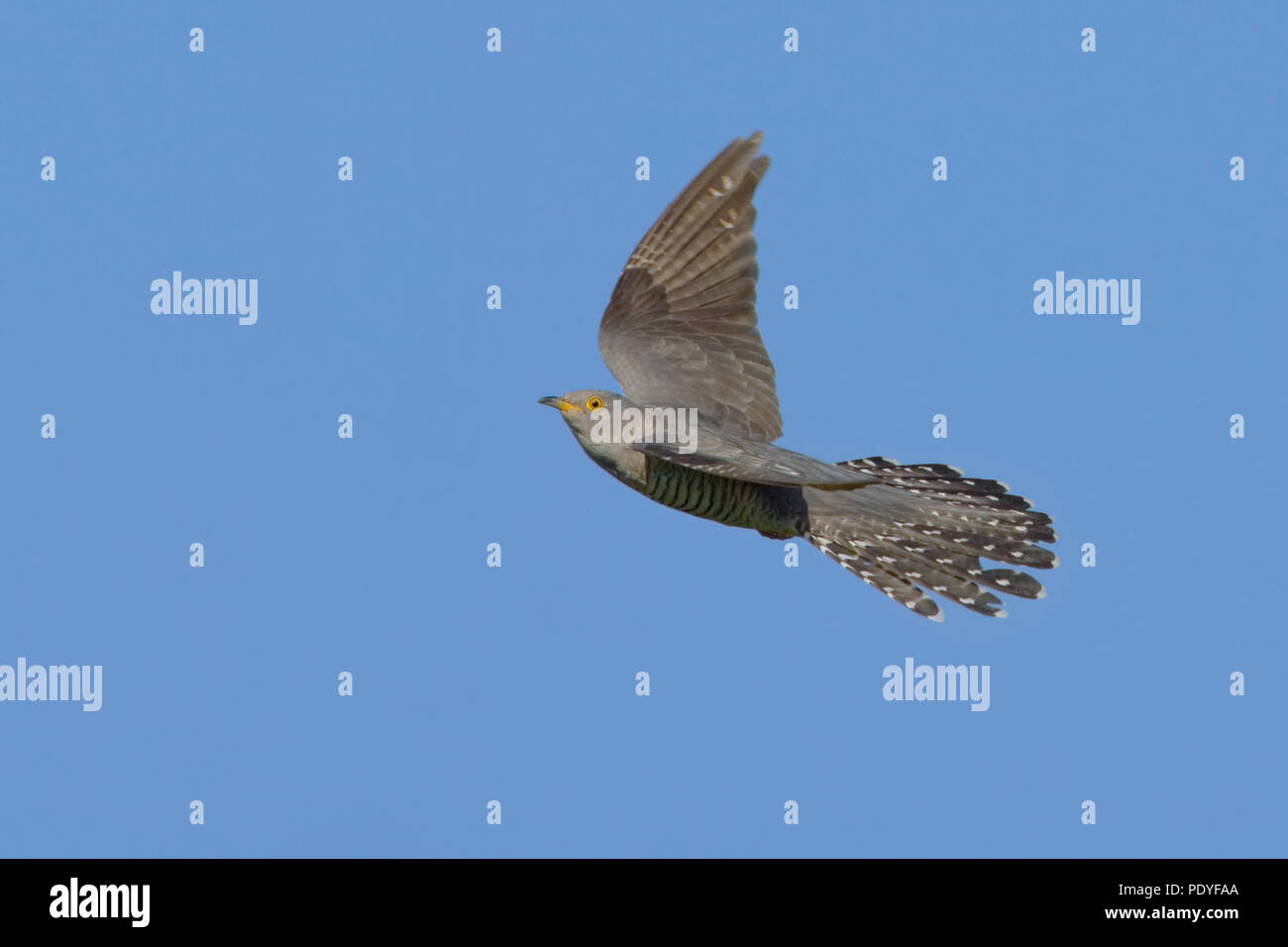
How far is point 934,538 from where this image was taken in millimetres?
11688

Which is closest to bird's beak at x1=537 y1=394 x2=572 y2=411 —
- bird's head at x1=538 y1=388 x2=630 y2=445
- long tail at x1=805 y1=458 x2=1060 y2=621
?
bird's head at x1=538 y1=388 x2=630 y2=445

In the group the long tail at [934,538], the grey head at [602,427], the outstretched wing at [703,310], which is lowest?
the long tail at [934,538]

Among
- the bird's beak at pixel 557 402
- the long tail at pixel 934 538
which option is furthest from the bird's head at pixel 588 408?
the long tail at pixel 934 538

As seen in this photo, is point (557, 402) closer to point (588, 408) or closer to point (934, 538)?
point (588, 408)

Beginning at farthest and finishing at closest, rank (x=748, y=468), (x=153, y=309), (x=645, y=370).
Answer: (x=153, y=309) < (x=645, y=370) < (x=748, y=468)

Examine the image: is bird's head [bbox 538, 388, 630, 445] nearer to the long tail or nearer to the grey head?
the grey head

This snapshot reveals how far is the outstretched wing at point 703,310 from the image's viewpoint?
1238 centimetres

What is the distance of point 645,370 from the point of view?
12.5 meters

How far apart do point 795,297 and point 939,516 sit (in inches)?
83.9

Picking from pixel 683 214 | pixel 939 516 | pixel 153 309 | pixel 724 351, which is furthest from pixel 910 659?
pixel 153 309

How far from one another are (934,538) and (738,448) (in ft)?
5.53

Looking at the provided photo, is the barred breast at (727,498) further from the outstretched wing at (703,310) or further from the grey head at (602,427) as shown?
the outstretched wing at (703,310)

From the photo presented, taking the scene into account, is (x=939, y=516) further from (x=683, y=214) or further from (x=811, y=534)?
(x=683, y=214)

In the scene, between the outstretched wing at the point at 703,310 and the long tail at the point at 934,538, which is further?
the outstretched wing at the point at 703,310
